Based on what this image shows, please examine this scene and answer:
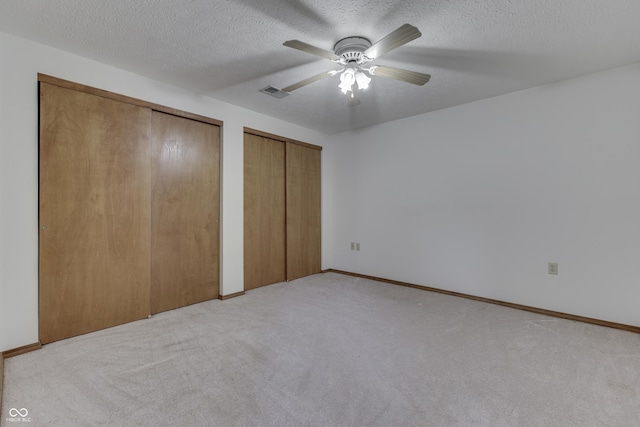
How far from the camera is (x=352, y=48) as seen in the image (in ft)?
6.62

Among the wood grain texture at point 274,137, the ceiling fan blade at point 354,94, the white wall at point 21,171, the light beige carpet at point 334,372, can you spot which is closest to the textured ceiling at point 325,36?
the white wall at point 21,171

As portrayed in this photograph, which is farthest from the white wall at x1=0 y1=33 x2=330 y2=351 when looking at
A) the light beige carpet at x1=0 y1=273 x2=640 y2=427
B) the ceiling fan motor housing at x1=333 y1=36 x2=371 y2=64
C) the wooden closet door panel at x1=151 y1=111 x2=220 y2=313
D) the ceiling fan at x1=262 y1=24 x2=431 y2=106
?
the ceiling fan motor housing at x1=333 y1=36 x2=371 y2=64

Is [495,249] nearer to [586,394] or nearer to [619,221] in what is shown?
[619,221]

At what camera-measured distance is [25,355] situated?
78.4 inches

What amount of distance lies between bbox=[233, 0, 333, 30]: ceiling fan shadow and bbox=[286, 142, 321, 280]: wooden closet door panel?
2.23m

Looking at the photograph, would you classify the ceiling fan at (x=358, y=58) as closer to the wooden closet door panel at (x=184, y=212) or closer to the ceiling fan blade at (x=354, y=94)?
the ceiling fan blade at (x=354, y=94)

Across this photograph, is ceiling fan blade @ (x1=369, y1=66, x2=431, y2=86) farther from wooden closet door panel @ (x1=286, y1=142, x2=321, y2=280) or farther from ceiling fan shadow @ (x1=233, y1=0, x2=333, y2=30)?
wooden closet door panel @ (x1=286, y1=142, x2=321, y2=280)

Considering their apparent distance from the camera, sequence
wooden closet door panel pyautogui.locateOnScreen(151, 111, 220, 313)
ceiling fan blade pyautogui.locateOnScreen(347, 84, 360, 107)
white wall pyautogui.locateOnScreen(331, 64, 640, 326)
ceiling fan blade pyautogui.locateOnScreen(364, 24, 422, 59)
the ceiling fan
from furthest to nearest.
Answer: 1. wooden closet door panel pyautogui.locateOnScreen(151, 111, 220, 313)
2. white wall pyautogui.locateOnScreen(331, 64, 640, 326)
3. ceiling fan blade pyautogui.locateOnScreen(347, 84, 360, 107)
4. the ceiling fan
5. ceiling fan blade pyautogui.locateOnScreen(364, 24, 422, 59)

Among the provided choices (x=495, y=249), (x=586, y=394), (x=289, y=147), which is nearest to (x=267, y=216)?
(x=289, y=147)

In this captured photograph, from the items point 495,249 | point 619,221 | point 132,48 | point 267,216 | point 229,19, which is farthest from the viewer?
point 267,216

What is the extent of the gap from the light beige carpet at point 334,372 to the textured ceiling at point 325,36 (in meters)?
2.24

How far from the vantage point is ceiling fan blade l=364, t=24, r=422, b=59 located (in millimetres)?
1539

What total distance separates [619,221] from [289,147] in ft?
11.8

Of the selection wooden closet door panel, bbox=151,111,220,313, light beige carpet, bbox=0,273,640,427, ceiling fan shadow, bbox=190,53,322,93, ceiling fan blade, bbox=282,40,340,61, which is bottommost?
light beige carpet, bbox=0,273,640,427
